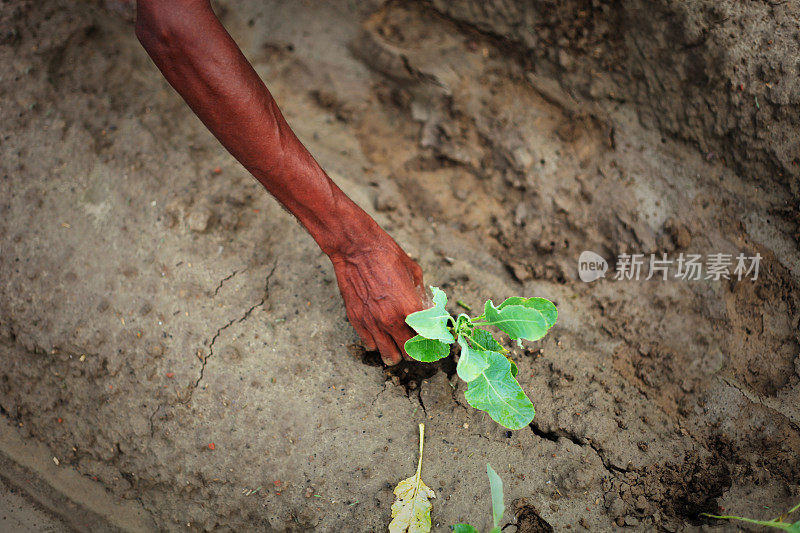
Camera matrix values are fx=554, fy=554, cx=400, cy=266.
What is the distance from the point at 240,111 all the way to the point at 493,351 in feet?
3.60

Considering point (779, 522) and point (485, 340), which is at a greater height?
point (485, 340)

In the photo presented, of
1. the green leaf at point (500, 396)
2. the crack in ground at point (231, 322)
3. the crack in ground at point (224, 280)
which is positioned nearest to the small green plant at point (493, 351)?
A: the green leaf at point (500, 396)

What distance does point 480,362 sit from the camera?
5.73 ft

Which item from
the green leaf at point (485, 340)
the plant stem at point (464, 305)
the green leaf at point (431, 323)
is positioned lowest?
the plant stem at point (464, 305)

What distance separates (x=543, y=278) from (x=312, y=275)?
100 centimetres

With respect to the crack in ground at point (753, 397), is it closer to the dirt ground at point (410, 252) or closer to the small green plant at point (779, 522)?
the dirt ground at point (410, 252)

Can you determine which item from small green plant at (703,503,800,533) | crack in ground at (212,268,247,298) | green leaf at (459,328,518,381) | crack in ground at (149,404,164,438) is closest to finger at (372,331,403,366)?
green leaf at (459,328,518,381)

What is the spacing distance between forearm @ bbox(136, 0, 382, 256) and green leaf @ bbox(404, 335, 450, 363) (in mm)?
398

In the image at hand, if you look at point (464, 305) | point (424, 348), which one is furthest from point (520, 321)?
point (464, 305)

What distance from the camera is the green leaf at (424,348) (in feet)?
5.84

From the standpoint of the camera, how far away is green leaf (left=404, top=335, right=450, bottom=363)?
5.84 feet

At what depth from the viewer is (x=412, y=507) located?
6.02 ft

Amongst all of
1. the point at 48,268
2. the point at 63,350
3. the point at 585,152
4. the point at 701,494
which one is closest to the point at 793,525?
the point at 701,494

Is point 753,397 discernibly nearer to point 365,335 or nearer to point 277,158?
point 365,335
